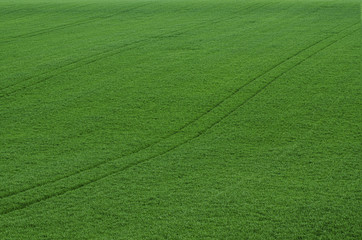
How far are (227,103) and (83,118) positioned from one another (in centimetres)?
285

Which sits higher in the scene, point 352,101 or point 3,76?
point 3,76

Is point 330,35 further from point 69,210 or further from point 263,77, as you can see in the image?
point 69,210

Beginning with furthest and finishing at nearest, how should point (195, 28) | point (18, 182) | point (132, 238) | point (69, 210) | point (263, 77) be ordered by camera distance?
1. point (195, 28)
2. point (263, 77)
3. point (18, 182)
4. point (69, 210)
5. point (132, 238)

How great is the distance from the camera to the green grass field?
5578 millimetres

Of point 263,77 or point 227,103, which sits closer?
point 227,103

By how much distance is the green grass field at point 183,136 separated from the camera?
5578 mm

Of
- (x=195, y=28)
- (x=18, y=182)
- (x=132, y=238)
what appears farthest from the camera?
(x=195, y=28)

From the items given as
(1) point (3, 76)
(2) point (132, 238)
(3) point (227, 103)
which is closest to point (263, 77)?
(3) point (227, 103)

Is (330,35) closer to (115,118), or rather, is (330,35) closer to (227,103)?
(227,103)

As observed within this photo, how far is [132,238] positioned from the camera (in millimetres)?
5227

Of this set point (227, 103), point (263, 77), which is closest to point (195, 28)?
point (263, 77)

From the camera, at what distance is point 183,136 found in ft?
26.6

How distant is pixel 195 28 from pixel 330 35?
4964 mm

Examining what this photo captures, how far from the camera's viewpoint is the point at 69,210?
19.0ft
